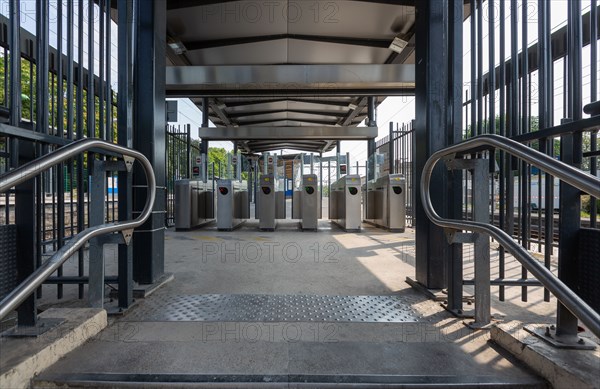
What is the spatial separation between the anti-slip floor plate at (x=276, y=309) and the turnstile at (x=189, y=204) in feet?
15.7

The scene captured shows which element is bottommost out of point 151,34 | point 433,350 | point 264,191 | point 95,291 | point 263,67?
point 433,350

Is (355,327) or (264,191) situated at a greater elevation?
(264,191)

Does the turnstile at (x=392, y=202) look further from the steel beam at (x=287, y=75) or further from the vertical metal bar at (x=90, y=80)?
the vertical metal bar at (x=90, y=80)

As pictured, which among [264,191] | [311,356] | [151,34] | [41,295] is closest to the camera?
[311,356]

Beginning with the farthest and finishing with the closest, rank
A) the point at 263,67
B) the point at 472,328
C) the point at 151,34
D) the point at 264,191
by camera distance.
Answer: the point at 264,191, the point at 263,67, the point at 151,34, the point at 472,328

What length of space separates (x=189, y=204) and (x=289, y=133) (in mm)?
3609

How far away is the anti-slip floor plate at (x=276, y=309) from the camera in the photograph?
223cm

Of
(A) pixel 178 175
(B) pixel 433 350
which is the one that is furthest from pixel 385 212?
(B) pixel 433 350

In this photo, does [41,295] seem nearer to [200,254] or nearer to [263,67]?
[200,254]

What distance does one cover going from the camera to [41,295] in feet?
8.80

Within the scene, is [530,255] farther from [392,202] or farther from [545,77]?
[392,202]

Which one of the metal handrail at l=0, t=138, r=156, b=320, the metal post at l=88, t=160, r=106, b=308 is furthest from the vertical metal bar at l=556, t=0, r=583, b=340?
the metal post at l=88, t=160, r=106, b=308

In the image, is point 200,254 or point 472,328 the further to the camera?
point 200,254

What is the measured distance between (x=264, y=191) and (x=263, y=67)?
282 cm
